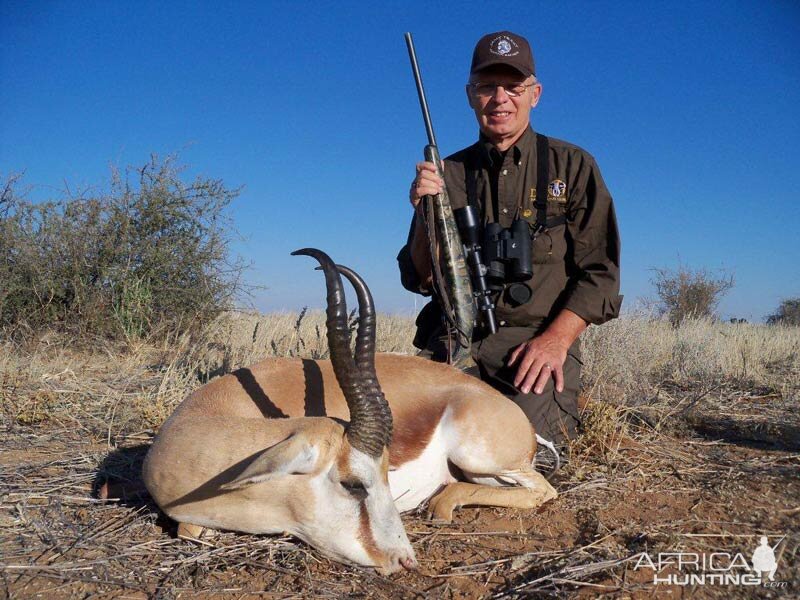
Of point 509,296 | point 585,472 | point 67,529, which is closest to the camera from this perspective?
point 67,529

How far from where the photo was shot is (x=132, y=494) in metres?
3.50

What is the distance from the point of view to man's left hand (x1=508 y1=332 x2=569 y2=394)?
4.18 metres

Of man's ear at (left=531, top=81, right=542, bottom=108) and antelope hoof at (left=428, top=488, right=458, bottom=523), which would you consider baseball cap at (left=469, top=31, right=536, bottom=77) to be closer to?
man's ear at (left=531, top=81, right=542, bottom=108)

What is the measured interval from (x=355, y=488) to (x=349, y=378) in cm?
51

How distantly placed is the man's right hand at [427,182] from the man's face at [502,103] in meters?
0.75

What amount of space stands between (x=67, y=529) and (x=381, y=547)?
166 centimetres

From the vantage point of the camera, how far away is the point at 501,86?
4.70 metres

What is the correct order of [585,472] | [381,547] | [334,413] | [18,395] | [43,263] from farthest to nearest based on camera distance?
[43,263]
[18,395]
[585,472]
[334,413]
[381,547]

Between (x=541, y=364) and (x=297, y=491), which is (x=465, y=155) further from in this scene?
(x=297, y=491)

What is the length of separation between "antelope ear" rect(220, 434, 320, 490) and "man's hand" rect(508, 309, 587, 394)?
1955 mm

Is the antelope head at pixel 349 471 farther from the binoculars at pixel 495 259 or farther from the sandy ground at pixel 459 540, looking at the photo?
the binoculars at pixel 495 259

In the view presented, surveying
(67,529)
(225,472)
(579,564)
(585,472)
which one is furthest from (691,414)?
(67,529)

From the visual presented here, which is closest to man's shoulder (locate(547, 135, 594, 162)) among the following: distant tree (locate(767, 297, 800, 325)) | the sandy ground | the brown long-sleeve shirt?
the brown long-sleeve shirt

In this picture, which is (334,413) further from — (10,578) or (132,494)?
(10,578)
